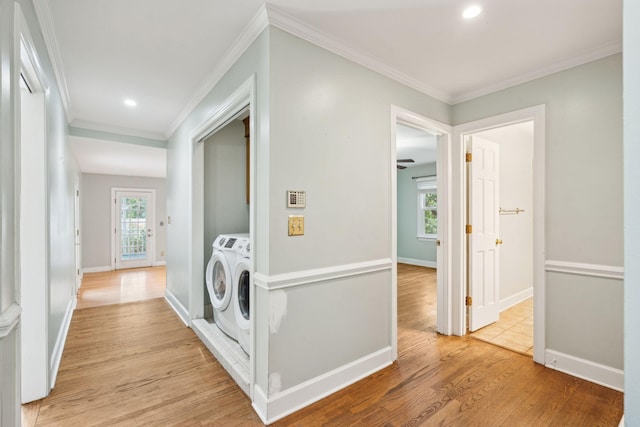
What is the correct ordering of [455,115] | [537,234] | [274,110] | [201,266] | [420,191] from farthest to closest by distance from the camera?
[420,191], [201,266], [455,115], [537,234], [274,110]

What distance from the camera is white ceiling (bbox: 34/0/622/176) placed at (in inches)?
66.5

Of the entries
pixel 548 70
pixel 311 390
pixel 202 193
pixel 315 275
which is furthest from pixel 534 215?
pixel 202 193

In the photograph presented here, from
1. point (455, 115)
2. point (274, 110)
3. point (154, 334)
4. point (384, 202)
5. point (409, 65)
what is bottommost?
point (154, 334)

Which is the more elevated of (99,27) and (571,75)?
(99,27)

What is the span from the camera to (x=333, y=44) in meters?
1.99

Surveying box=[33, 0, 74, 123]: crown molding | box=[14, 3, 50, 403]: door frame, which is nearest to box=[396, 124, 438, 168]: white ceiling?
box=[33, 0, 74, 123]: crown molding

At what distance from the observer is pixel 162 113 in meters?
3.39

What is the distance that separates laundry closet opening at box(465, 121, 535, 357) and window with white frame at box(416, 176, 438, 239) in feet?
9.11

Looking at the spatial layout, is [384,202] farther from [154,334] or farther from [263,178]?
[154,334]

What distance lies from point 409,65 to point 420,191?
5.18 meters

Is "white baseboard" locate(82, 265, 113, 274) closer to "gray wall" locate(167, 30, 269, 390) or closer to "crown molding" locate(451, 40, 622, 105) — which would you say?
"gray wall" locate(167, 30, 269, 390)

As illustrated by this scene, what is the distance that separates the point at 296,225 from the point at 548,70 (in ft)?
7.92

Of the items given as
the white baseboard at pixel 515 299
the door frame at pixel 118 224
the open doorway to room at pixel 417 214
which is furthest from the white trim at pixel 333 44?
the door frame at pixel 118 224

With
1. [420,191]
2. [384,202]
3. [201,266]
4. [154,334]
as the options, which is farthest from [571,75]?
[420,191]
